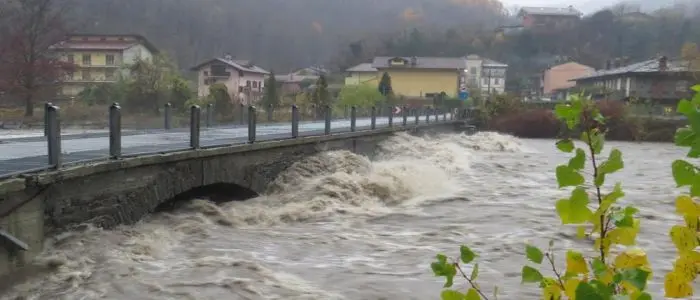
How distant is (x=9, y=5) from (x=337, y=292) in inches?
2027

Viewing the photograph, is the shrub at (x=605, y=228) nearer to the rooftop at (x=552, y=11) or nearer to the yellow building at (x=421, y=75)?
the yellow building at (x=421, y=75)

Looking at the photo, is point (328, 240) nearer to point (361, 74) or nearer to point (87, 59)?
point (87, 59)

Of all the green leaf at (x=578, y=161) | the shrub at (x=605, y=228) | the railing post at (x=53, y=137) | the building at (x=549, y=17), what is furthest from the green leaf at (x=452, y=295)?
the building at (x=549, y=17)

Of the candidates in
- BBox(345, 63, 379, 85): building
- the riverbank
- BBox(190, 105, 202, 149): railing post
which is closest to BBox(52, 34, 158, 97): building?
BBox(345, 63, 379, 85): building

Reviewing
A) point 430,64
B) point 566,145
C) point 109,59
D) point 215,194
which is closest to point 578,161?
point 566,145

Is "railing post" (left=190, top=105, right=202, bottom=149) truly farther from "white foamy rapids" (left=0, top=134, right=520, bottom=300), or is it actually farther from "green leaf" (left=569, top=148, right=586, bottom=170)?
"green leaf" (left=569, top=148, right=586, bottom=170)

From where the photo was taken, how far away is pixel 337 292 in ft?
26.4

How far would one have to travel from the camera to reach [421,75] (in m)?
81.1

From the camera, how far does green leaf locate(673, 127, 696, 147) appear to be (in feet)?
4.85

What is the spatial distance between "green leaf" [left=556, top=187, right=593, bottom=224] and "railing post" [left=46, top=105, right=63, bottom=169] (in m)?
7.88

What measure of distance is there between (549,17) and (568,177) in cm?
13835

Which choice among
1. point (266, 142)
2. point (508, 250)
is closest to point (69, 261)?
point (508, 250)

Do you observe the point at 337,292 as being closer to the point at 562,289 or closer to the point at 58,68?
the point at 562,289

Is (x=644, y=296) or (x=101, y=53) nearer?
(x=644, y=296)
